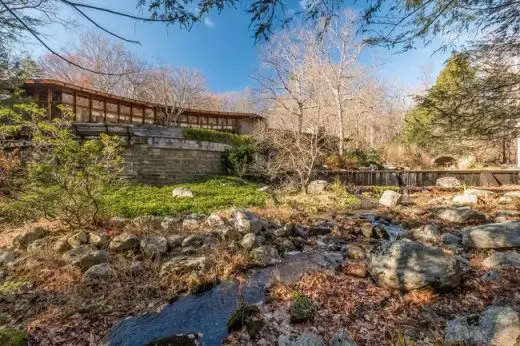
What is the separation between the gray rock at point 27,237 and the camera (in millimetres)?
4598

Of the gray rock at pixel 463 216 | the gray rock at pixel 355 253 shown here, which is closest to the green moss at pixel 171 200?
the gray rock at pixel 355 253

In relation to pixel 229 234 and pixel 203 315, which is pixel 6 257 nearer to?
pixel 203 315

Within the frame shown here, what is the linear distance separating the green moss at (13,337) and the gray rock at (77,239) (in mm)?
2118

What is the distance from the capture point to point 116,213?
6332mm

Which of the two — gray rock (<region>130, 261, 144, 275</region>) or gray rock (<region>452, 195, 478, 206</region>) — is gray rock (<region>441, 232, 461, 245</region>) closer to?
gray rock (<region>452, 195, 478, 206</region>)

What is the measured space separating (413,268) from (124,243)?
4.60 metres

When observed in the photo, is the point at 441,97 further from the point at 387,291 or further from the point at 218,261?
the point at 218,261

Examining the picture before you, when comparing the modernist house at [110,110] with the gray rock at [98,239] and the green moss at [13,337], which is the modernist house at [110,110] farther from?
the green moss at [13,337]

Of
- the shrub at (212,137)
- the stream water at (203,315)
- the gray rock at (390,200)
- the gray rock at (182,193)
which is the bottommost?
the stream water at (203,315)

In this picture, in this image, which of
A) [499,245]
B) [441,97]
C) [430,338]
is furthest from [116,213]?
[499,245]

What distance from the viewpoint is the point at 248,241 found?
513 cm

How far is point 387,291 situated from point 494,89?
3.65 metres

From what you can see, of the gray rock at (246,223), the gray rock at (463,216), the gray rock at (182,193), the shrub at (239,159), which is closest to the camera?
→ the gray rock at (246,223)

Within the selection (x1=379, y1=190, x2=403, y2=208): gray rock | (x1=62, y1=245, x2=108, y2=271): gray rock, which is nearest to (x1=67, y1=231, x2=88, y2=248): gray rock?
(x1=62, y1=245, x2=108, y2=271): gray rock
